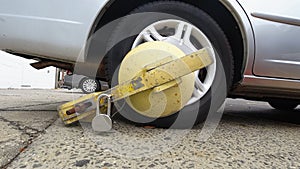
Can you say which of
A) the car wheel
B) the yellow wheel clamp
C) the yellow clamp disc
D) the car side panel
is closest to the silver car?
the car side panel

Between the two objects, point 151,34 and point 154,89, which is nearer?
point 154,89

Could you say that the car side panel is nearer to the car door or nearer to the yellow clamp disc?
the yellow clamp disc

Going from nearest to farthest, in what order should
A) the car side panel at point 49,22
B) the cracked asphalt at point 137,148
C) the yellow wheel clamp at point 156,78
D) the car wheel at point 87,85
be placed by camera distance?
the cracked asphalt at point 137,148 < the yellow wheel clamp at point 156,78 < the car side panel at point 49,22 < the car wheel at point 87,85

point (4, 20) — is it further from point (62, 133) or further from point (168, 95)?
point (168, 95)

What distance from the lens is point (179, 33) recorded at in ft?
4.29

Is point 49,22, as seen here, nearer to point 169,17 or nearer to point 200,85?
point 169,17

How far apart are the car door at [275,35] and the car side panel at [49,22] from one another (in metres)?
0.84

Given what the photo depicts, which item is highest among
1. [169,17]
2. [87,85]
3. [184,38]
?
[169,17]

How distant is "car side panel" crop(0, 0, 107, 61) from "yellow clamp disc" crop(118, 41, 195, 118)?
1.02 ft

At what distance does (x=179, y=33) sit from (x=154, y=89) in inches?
15.0

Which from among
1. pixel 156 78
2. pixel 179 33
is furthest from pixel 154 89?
pixel 179 33

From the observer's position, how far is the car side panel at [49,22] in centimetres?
127

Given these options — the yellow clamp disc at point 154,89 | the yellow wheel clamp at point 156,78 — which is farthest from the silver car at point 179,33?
the yellow wheel clamp at point 156,78

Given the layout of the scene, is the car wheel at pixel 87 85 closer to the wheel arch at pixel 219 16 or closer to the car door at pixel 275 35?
the wheel arch at pixel 219 16
